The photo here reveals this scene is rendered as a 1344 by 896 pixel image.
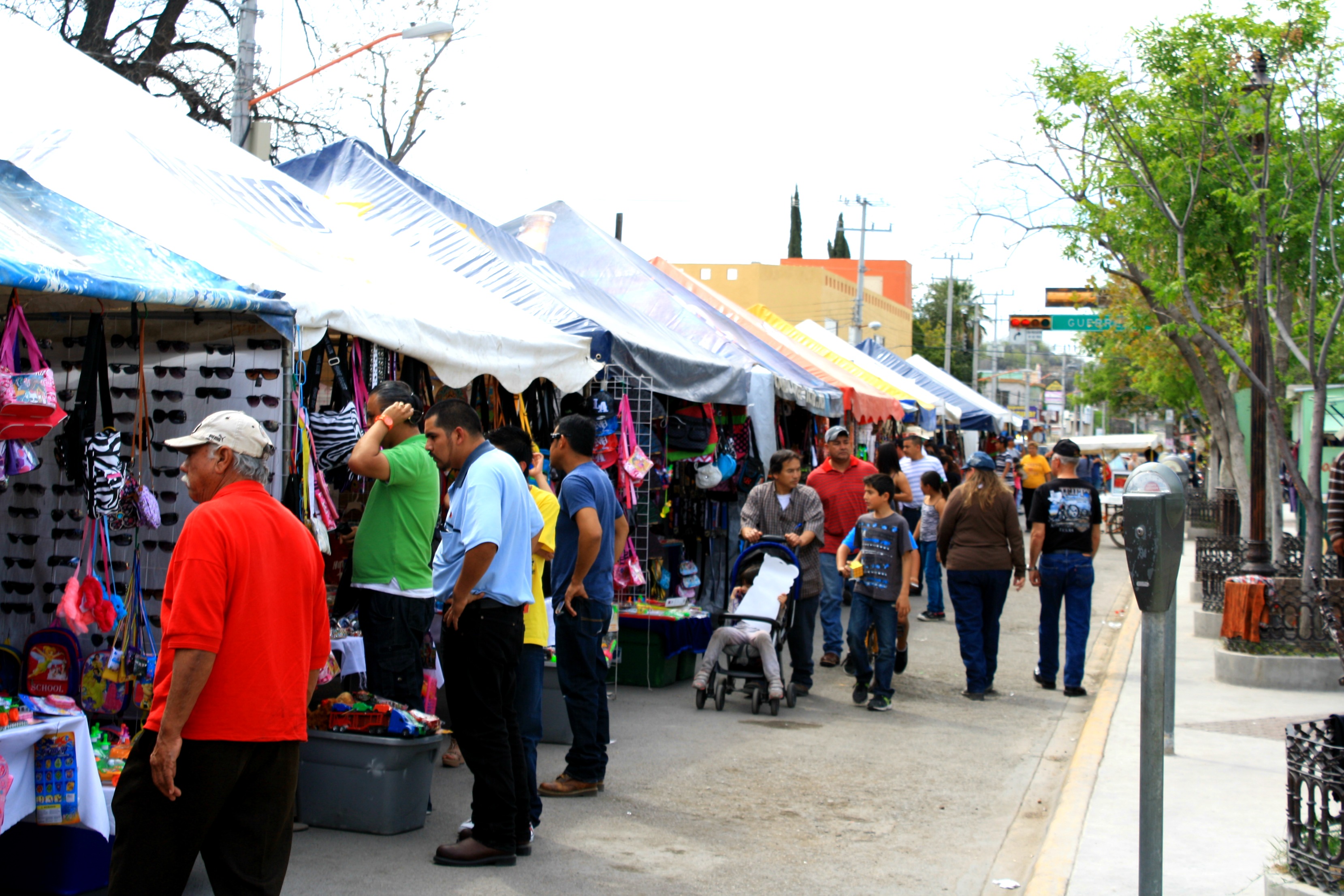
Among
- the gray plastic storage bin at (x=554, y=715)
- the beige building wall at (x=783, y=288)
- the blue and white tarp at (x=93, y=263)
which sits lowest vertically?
the gray plastic storage bin at (x=554, y=715)

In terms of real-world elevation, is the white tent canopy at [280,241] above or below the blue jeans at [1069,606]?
above

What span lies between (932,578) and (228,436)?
11522 millimetres

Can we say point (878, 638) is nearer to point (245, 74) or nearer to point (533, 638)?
point (533, 638)

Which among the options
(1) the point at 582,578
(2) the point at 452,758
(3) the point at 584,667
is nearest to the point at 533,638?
(1) the point at 582,578

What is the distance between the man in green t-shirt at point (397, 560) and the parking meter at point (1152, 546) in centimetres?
327

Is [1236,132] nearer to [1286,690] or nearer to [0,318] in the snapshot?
[1286,690]

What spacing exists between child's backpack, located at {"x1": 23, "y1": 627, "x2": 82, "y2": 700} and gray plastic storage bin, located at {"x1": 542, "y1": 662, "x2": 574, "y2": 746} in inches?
110

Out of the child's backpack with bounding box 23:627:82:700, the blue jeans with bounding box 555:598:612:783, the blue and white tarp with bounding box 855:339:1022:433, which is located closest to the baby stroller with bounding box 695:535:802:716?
the blue jeans with bounding box 555:598:612:783

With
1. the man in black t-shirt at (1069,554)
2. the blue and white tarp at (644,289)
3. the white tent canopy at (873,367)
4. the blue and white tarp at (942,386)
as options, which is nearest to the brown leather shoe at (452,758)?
the man in black t-shirt at (1069,554)

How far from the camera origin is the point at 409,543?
19.6 ft

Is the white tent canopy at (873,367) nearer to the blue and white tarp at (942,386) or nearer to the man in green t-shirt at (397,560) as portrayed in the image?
the blue and white tarp at (942,386)

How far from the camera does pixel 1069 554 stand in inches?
379

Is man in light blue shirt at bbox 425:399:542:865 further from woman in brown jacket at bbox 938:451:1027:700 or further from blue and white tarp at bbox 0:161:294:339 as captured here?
woman in brown jacket at bbox 938:451:1027:700

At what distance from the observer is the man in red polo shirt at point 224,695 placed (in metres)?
3.44
